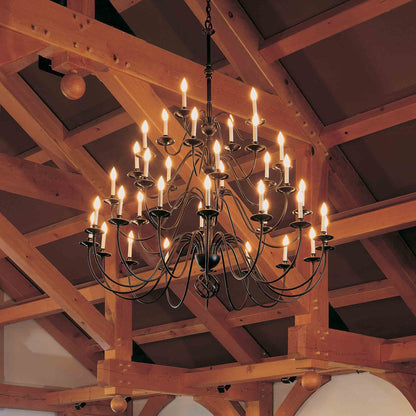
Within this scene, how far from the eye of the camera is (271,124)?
19.9 feet

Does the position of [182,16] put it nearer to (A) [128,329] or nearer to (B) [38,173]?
(B) [38,173]

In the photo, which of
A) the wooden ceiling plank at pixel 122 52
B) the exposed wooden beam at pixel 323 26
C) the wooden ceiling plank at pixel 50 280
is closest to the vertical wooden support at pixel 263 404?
the wooden ceiling plank at pixel 50 280

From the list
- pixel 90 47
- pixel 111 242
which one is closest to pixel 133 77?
pixel 90 47

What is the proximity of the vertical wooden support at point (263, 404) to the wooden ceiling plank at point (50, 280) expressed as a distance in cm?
227

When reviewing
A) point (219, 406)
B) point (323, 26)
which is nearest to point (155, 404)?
point (219, 406)

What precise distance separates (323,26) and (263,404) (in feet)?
15.5

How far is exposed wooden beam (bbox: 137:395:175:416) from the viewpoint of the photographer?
34.2ft

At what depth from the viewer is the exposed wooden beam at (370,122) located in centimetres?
600

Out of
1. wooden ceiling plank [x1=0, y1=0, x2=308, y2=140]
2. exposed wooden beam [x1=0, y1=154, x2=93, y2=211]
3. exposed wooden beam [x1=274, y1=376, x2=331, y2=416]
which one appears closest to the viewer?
wooden ceiling plank [x1=0, y1=0, x2=308, y2=140]

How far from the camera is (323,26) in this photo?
582 centimetres

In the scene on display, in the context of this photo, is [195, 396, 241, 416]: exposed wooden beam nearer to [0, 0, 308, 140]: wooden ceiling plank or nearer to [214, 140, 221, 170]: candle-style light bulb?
[0, 0, 308, 140]: wooden ceiling plank

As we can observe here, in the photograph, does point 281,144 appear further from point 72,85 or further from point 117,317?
point 117,317

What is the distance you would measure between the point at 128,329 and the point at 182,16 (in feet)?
9.70

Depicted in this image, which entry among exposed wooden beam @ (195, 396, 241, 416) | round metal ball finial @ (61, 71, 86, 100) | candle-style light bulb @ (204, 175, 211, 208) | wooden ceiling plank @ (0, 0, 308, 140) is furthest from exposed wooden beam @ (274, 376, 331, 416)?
candle-style light bulb @ (204, 175, 211, 208)
